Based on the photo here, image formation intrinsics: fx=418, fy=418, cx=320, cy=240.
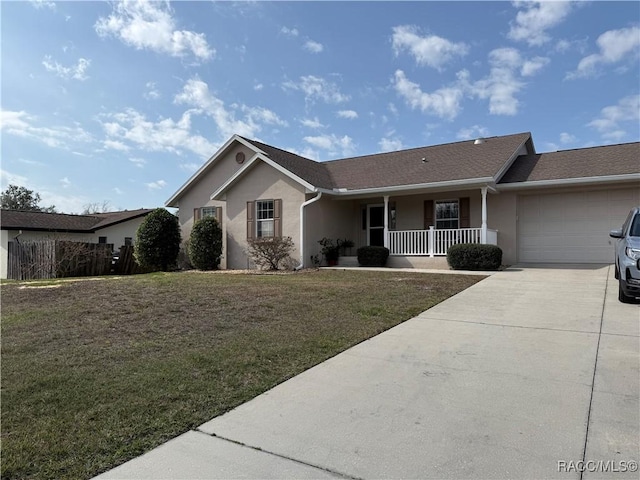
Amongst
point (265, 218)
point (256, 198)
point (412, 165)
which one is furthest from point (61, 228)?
point (412, 165)

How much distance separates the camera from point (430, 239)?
15.3 m

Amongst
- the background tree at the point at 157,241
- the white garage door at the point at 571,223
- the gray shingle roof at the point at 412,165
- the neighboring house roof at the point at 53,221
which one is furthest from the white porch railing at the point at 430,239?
the neighboring house roof at the point at 53,221

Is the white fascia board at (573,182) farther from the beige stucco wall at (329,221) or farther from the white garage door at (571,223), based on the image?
the beige stucco wall at (329,221)

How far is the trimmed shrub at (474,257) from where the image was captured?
13211 millimetres

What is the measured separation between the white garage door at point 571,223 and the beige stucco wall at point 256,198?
326 inches

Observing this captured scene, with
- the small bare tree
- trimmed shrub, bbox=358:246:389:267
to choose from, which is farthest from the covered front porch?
the small bare tree

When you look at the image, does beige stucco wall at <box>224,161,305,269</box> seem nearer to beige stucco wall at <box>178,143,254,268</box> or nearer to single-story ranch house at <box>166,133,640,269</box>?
single-story ranch house at <box>166,133,640,269</box>

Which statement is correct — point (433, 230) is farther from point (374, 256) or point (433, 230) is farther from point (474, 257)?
point (374, 256)

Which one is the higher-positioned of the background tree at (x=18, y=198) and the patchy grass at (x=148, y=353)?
the background tree at (x=18, y=198)

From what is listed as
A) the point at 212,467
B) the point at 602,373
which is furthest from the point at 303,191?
the point at 212,467

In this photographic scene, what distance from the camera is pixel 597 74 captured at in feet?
44.5

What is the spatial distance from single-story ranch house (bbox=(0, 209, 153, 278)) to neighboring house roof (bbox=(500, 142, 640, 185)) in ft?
65.3

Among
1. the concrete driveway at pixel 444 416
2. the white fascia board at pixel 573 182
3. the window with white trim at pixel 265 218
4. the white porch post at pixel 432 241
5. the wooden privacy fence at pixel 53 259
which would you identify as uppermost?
the white fascia board at pixel 573 182

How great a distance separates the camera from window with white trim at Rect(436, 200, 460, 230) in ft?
53.7
